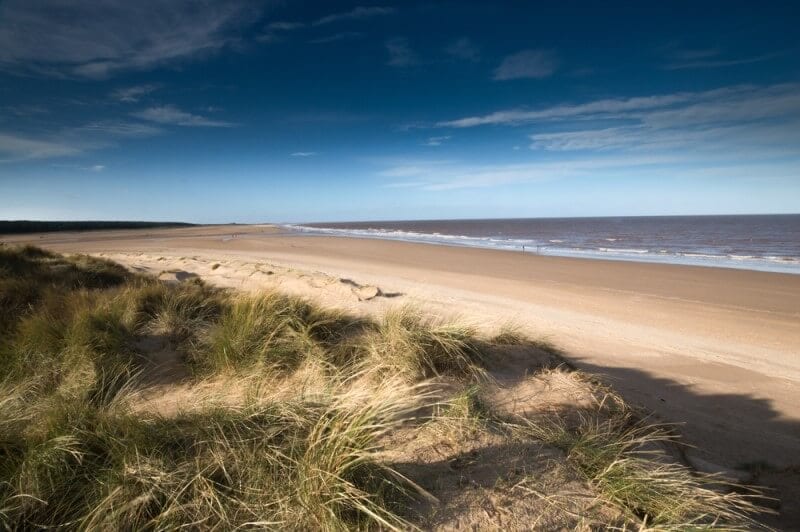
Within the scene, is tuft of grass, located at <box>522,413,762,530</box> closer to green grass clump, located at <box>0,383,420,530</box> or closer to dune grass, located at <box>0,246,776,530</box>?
dune grass, located at <box>0,246,776,530</box>

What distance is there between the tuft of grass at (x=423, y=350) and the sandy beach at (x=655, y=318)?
1281 mm

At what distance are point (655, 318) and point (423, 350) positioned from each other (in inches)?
297

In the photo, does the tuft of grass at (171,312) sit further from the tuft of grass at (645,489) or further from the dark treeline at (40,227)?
the dark treeline at (40,227)

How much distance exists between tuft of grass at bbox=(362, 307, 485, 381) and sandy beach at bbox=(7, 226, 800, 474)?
1.28 m

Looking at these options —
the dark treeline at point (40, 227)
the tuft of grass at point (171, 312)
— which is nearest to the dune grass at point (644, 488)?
the tuft of grass at point (171, 312)

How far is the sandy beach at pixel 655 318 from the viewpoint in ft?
14.8

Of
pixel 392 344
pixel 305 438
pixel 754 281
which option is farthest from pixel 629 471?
pixel 754 281

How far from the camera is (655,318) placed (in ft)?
29.4

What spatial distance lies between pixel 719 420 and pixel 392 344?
3.92 metres

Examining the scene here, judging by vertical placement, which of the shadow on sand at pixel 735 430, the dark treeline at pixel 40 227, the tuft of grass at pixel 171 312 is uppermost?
the dark treeline at pixel 40 227

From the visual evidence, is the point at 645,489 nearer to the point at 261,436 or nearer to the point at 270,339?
the point at 261,436

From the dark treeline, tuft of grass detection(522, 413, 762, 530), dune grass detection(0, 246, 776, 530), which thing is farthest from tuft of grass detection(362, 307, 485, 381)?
the dark treeline

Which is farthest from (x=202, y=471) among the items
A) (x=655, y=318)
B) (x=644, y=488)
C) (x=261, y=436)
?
(x=655, y=318)

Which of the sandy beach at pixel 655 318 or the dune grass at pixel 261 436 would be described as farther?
the sandy beach at pixel 655 318
